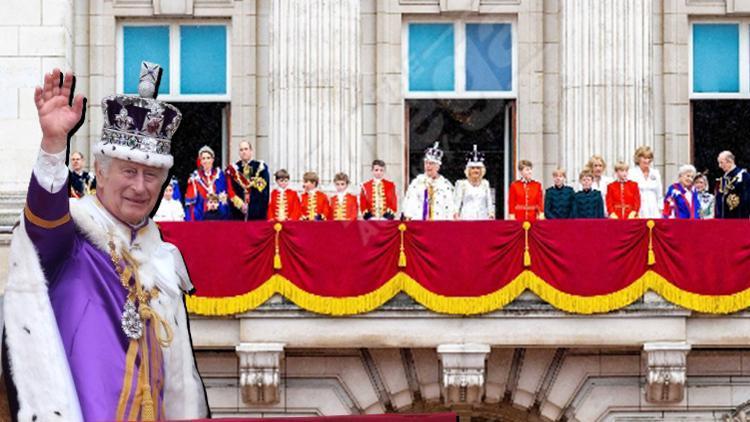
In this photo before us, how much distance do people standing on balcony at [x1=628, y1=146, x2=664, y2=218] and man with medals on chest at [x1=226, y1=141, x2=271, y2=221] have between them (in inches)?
202

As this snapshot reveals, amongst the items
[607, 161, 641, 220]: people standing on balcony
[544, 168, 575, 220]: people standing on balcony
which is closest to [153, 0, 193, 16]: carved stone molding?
[544, 168, 575, 220]: people standing on balcony

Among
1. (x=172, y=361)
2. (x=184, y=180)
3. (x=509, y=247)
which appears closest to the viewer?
(x=172, y=361)

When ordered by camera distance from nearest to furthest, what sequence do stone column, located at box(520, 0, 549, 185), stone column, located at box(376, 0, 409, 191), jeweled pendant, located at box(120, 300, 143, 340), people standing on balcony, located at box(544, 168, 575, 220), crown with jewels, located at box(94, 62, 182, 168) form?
1. jeweled pendant, located at box(120, 300, 143, 340)
2. crown with jewels, located at box(94, 62, 182, 168)
3. people standing on balcony, located at box(544, 168, 575, 220)
4. stone column, located at box(376, 0, 409, 191)
5. stone column, located at box(520, 0, 549, 185)

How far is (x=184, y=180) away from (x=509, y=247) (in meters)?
6.77

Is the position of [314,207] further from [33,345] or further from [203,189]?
[33,345]

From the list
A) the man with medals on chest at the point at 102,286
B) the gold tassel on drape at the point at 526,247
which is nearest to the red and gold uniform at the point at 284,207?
the gold tassel on drape at the point at 526,247

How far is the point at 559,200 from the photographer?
3070cm

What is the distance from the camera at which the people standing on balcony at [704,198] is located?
31.0 metres

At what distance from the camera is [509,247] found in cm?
2986

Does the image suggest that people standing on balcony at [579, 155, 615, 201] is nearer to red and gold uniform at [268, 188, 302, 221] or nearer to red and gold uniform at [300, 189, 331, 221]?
red and gold uniform at [300, 189, 331, 221]

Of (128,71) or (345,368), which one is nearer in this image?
(345,368)

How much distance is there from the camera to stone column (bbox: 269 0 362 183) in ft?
110

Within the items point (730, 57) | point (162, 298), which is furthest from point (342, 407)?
point (162, 298)

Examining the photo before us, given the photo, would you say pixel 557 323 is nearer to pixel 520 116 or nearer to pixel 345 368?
pixel 345 368
